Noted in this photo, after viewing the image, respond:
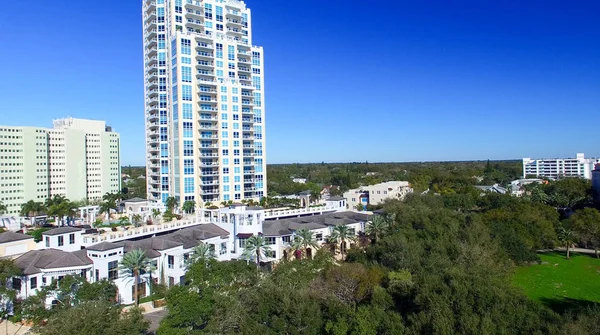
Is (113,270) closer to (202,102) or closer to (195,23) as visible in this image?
(202,102)

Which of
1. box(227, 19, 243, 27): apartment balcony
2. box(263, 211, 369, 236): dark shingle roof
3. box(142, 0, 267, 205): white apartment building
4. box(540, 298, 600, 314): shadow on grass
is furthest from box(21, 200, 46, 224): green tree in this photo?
box(540, 298, 600, 314): shadow on grass

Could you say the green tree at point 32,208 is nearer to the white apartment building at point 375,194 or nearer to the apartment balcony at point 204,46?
the apartment balcony at point 204,46

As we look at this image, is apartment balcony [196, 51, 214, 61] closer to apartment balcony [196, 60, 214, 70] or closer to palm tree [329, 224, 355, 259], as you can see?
apartment balcony [196, 60, 214, 70]

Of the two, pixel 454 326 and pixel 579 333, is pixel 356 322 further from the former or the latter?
pixel 579 333

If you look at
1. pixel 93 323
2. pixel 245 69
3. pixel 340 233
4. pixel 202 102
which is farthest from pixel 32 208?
pixel 93 323

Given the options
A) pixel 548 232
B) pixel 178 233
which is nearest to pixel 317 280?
pixel 178 233

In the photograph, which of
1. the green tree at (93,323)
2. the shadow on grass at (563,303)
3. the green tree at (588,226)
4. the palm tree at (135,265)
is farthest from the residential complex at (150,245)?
the green tree at (588,226)
